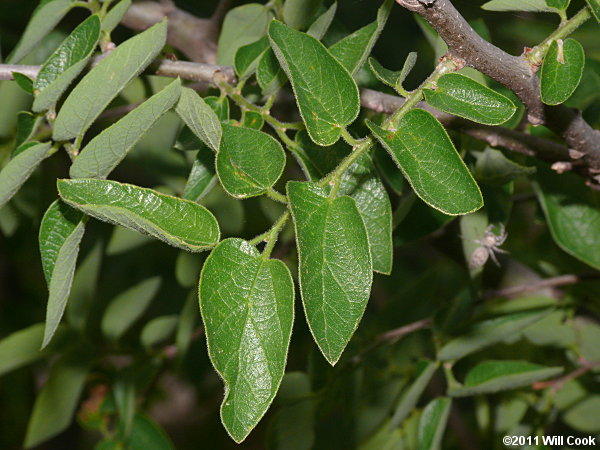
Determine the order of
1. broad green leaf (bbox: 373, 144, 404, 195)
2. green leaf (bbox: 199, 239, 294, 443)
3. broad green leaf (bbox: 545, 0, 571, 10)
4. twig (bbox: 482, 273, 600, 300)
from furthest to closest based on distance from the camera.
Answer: twig (bbox: 482, 273, 600, 300)
broad green leaf (bbox: 373, 144, 404, 195)
broad green leaf (bbox: 545, 0, 571, 10)
green leaf (bbox: 199, 239, 294, 443)

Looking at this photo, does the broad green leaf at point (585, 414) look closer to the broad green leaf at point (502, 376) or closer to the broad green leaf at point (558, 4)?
the broad green leaf at point (502, 376)

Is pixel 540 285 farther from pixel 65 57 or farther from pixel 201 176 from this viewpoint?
pixel 65 57

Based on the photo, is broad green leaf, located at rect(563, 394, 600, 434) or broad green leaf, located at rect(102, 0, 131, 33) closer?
broad green leaf, located at rect(102, 0, 131, 33)

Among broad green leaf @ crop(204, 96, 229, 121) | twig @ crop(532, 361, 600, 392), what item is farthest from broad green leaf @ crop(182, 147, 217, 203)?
twig @ crop(532, 361, 600, 392)

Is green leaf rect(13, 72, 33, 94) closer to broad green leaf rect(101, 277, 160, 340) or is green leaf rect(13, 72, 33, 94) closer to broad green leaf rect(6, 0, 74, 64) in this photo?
broad green leaf rect(6, 0, 74, 64)

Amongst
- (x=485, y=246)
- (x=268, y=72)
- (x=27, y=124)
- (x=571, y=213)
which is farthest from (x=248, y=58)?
(x=571, y=213)

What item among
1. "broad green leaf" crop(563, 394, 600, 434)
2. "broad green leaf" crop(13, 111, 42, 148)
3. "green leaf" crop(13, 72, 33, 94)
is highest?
"green leaf" crop(13, 72, 33, 94)
